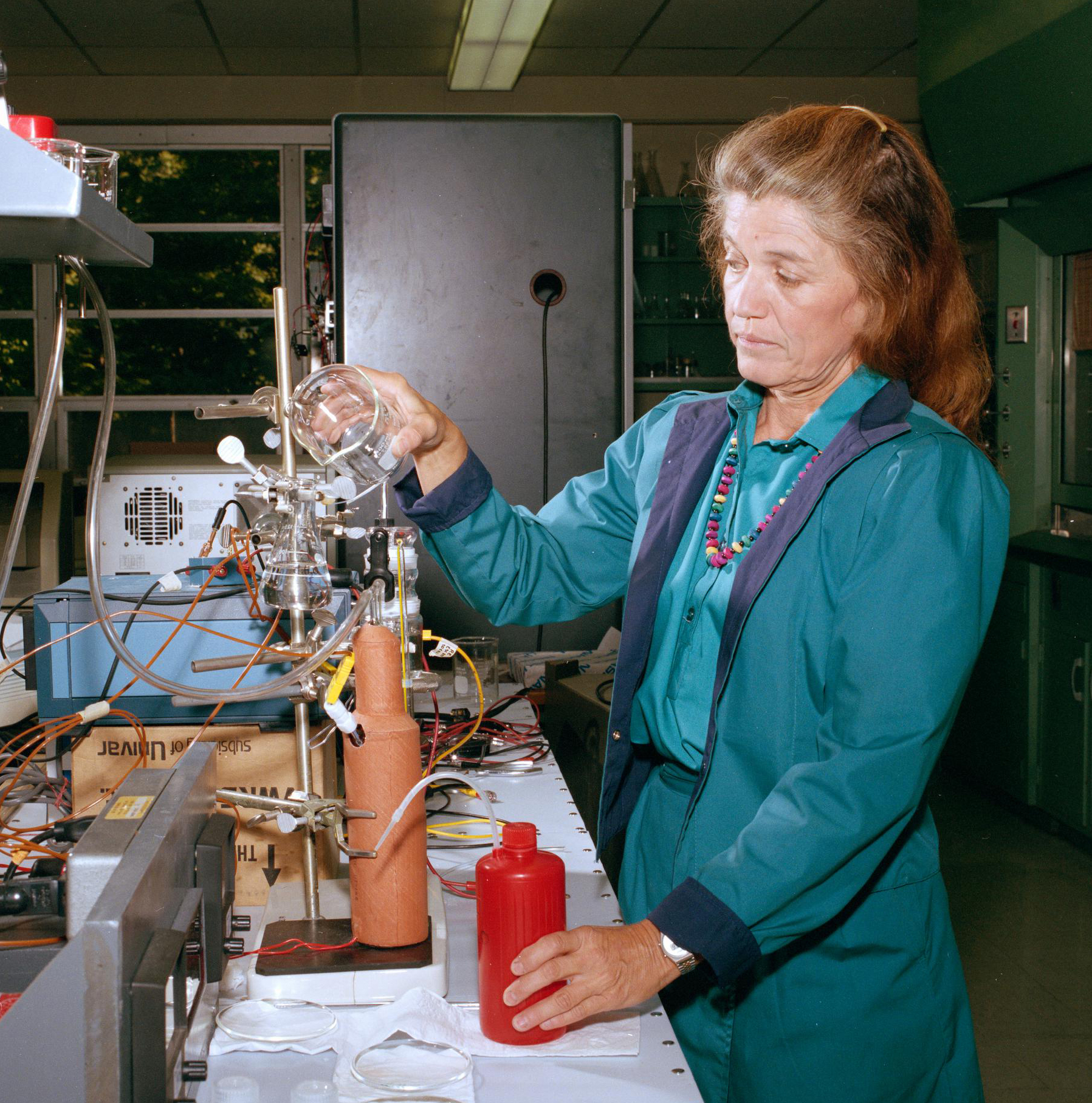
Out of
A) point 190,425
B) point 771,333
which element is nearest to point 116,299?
point 190,425

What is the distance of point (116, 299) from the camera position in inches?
237

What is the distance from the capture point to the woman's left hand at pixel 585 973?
864 millimetres

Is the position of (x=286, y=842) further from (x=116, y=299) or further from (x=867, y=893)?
(x=116, y=299)

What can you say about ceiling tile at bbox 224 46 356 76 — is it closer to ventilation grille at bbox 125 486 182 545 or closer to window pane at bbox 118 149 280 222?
window pane at bbox 118 149 280 222

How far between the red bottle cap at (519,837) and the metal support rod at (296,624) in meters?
0.25

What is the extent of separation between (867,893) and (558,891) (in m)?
0.34

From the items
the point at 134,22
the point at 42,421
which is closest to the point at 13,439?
the point at 134,22

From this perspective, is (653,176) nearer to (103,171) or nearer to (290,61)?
(290,61)

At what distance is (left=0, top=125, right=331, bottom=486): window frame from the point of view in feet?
18.2

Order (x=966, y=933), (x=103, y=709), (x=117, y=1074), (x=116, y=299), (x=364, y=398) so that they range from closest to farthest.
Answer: (x=117, y=1074), (x=364, y=398), (x=103, y=709), (x=966, y=933), (x=116, y=299)

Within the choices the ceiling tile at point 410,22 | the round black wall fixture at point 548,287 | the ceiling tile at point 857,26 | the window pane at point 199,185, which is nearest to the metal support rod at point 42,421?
the round black wall fixture at point 548,287

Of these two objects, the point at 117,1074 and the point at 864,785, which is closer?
the point at 117,1074

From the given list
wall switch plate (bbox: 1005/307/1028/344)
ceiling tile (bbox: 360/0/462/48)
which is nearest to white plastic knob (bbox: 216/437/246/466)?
wall switch plate (bbox: 1005/307/1028/344)

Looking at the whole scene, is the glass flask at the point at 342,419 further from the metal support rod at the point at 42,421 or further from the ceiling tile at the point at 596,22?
the ceiling tile at the point at 596,22
